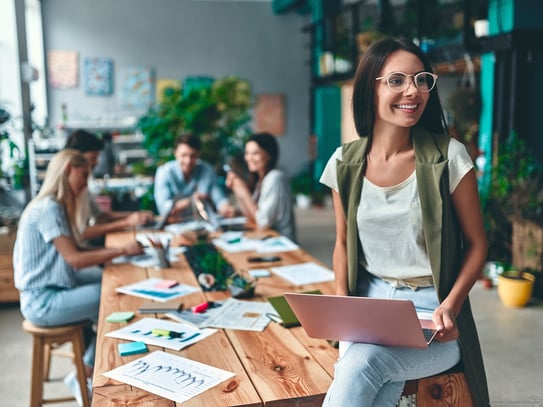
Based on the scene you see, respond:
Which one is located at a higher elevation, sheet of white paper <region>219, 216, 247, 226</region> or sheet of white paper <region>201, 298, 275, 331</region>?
sheet of white paper <region>201, 298, 275, 331</region>

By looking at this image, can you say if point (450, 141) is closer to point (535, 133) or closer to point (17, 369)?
point (17, 369)

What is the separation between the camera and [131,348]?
71.7 inches

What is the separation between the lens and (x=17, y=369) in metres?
3.58

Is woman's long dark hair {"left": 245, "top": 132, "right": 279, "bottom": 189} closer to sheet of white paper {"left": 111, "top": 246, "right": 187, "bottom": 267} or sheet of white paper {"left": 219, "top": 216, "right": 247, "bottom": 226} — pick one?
sheet of white paper {"left": 219, "top": 216, "right": 247, "bottom": 226}

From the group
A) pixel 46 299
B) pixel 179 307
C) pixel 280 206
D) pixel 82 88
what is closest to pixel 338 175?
pixel 179 307

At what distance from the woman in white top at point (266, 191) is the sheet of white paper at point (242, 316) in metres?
1.63

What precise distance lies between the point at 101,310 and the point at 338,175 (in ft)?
3.60

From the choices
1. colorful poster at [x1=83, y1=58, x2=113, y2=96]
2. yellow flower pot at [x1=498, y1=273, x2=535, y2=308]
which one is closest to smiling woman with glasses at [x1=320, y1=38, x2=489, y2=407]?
yellow flower pot at [x1=498, y1=273, x2=535, y2=308]

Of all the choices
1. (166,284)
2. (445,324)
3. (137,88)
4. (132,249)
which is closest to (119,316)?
(166,284)

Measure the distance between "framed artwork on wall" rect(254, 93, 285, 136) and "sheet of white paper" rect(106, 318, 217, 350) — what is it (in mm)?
9854

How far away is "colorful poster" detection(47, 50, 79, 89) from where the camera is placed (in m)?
10.4

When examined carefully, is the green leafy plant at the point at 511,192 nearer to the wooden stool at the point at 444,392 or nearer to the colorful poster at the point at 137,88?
the wooden stool at the point at 444,392

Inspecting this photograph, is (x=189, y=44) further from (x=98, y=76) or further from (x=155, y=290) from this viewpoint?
(x=155, y=290)

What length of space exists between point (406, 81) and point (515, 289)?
347 centimetres
